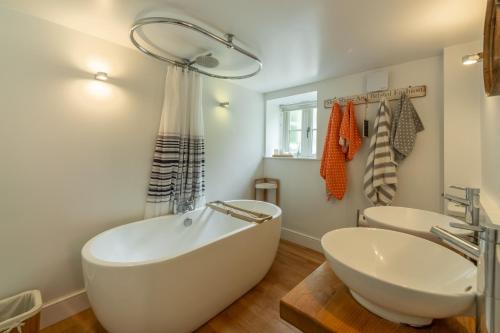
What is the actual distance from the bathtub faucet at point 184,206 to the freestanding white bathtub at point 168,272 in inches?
2.8

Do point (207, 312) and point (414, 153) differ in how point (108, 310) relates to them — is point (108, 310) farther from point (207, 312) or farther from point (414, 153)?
point (414, 153)

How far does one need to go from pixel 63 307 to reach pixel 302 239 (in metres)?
2.47

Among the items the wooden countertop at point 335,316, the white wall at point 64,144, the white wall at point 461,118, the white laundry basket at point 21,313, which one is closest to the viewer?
the wooden countertop at point 335,316

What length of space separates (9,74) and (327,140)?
2733 millimetres

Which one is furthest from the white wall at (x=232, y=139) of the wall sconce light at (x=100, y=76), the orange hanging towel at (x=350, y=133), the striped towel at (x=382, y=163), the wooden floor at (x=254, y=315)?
the striped towel at (x=382, y=163)

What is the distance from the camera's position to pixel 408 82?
206cm

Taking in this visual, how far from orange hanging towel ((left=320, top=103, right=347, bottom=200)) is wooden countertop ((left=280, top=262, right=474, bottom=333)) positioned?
69.5 inches

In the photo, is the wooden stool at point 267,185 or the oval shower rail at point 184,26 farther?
the wooden stool at point 267,185

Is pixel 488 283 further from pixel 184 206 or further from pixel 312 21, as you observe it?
pixel 184 206

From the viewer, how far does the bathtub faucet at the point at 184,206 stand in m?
2.20

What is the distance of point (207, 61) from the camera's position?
6.66ft

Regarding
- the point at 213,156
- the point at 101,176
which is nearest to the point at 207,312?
the point at 101,176

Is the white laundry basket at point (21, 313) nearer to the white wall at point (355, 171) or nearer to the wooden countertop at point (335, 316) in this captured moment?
the wooden countertop at point (335, 316)

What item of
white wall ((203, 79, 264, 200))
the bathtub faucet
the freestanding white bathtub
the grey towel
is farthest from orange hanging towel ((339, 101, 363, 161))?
the bathtub faucet
